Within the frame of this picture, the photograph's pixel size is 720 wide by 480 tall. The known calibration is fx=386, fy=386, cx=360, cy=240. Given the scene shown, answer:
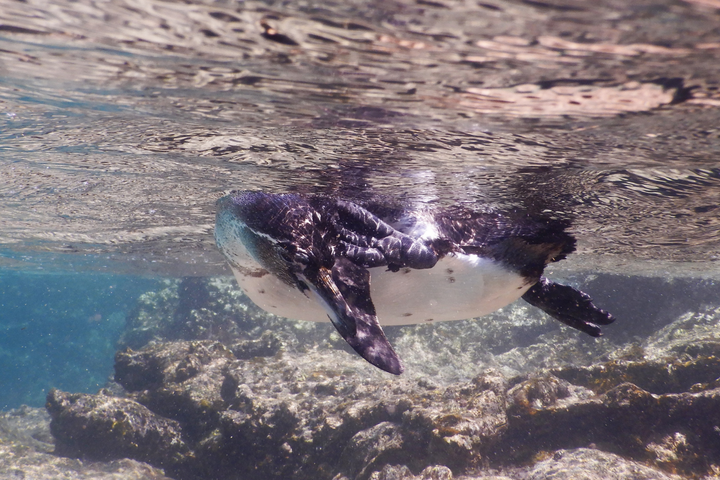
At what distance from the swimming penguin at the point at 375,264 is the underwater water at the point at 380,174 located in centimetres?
115

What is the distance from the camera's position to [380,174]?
6.60 m

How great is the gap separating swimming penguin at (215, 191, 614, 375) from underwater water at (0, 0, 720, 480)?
3.79 ft

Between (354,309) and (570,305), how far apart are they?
4.07 metres

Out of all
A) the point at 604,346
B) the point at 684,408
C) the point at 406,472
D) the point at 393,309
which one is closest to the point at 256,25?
the point at 393,309

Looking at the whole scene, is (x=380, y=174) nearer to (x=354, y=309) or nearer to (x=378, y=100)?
(x=378, y=100)

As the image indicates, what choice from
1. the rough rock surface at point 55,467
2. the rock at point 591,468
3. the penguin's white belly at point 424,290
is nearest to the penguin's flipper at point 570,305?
the penguin's white belly at point 424,290

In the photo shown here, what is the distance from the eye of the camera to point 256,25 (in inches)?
125

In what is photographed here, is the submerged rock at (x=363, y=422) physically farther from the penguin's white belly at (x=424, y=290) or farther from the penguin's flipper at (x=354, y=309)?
the penguin's flipper at (x=354, y=309)

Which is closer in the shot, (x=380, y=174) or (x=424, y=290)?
(x=424, y=290)

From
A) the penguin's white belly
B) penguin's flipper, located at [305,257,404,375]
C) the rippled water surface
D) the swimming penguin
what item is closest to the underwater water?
the rippled water surface

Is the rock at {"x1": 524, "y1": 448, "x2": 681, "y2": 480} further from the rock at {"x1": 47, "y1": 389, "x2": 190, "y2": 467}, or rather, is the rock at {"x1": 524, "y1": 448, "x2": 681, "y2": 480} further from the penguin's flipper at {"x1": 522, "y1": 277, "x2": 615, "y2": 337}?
the rock at {"x1": 47, "y1": 389, "x2": 190, "y2": 467}

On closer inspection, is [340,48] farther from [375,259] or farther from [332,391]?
[332,391]

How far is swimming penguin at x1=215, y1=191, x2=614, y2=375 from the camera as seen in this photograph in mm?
4215

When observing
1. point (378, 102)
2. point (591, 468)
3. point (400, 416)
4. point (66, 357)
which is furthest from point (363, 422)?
point (66, 357)
